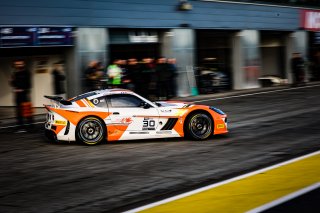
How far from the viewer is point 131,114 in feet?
37.2

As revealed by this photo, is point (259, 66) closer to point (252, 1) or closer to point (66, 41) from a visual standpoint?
point (252, 1)

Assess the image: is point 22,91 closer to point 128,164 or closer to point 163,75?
point 128,164

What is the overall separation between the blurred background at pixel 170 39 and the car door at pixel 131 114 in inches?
290

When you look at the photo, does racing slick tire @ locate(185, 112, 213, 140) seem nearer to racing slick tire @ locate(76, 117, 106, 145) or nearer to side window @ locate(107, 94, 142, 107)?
side window @ locate(107, 94, 142, 107)

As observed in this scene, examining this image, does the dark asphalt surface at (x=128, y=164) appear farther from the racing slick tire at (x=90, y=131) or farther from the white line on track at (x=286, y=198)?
the white line on track at (x=286, y=198)

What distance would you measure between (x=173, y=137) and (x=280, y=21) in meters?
22.2

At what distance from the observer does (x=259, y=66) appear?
99.1 feet

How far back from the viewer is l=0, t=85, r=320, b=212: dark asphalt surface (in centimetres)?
699

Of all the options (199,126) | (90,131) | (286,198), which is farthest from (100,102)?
(286,198)

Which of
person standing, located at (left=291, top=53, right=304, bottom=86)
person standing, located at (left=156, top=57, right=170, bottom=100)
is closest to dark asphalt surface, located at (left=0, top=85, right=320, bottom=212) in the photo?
person standing, located at (left=156, top=57, right=170, bottom=100)

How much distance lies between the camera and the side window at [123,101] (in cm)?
1147

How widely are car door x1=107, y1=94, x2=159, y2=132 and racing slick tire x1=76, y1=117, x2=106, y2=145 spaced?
0.29 meters

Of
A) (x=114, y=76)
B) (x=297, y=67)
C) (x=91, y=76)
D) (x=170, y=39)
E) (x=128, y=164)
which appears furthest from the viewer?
(x=297, y=67)

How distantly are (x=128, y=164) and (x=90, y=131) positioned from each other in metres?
2.32
